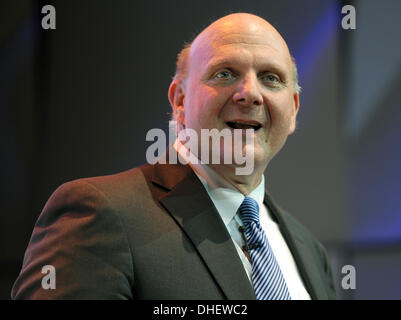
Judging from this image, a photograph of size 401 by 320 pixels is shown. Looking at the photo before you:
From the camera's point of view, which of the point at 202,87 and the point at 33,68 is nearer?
the point at 202,87

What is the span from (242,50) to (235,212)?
0.50m

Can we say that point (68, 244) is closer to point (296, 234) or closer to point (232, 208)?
point (232, 208)

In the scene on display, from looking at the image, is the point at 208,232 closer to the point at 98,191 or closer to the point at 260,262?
the point at 260,262

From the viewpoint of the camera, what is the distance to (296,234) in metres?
1.74

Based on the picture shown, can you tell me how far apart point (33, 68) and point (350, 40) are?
169 cm

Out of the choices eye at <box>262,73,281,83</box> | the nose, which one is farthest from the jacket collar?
eye at <box>262,73,281,83</box>

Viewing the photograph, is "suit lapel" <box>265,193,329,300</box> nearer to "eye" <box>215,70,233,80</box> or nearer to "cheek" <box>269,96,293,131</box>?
"cheek" <box>269,96,293,131</box>

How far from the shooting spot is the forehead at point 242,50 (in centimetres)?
144

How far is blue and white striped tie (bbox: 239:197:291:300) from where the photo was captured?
1.30 metres

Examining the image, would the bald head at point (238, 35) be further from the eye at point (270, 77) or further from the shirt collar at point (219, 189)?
the shirt collar at point (219, 189)

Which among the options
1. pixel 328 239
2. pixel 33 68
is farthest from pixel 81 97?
pixel 328 239

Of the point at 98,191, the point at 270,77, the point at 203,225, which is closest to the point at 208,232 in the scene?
the point at 203,225

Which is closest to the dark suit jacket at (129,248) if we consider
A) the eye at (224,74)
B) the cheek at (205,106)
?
the cheek at (205,106)
